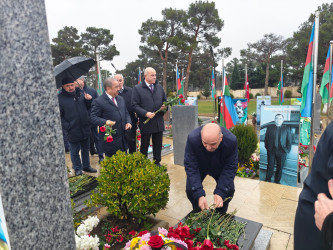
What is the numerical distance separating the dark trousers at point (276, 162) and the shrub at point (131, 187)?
111 inches

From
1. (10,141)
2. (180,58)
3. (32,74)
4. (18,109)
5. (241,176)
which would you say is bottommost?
(241,176)

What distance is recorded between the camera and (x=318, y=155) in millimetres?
1339

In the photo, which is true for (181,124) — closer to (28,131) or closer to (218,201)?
(218,201)

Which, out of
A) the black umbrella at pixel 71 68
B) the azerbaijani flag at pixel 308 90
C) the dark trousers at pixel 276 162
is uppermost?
the black umbrella at pixel 71 68

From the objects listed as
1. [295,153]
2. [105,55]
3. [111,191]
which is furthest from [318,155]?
[105,55]

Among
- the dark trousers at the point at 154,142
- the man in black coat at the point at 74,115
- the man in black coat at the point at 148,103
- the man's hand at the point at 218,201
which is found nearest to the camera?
the man's hand at the point at 218,201

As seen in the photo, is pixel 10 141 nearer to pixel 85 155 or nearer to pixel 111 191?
pixel 111 191

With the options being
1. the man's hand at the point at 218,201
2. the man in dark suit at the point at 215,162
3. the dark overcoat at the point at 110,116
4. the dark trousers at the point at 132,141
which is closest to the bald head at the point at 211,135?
the man in dark suit at the point at 215,162

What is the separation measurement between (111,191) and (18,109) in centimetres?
168

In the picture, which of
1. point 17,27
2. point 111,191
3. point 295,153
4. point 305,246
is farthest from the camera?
point 295,153

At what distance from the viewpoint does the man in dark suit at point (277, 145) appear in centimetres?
444

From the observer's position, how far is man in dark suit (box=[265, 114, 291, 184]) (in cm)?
444

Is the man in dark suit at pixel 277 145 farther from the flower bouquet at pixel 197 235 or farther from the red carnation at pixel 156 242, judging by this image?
the red carnation at pixel 156 242

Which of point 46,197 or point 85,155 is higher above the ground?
point 46,197
